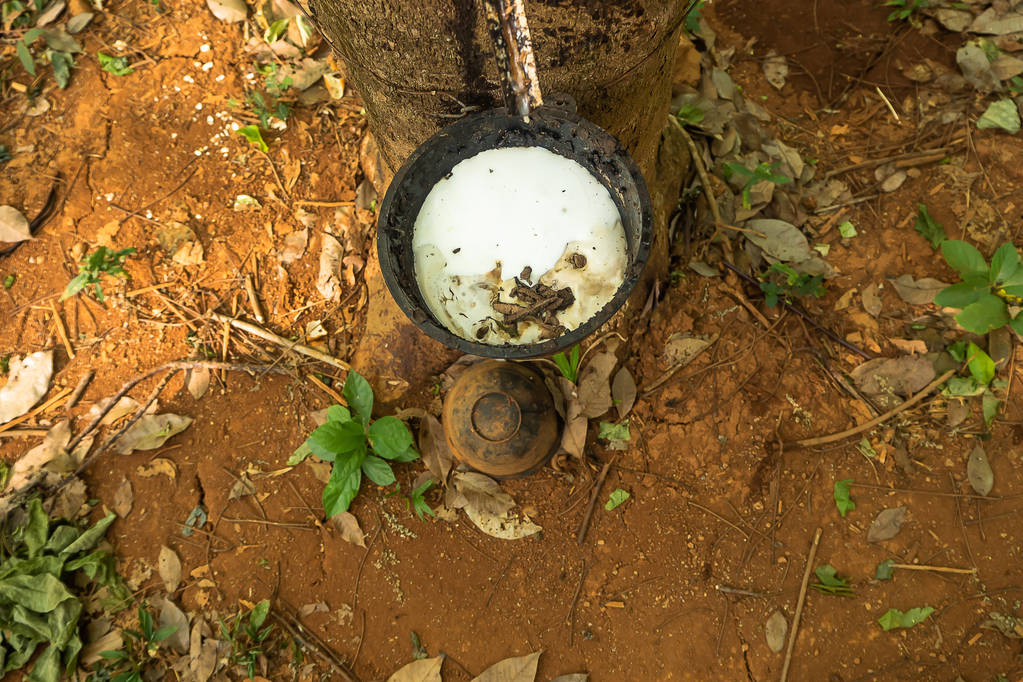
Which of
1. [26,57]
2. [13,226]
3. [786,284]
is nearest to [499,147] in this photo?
[786,284]

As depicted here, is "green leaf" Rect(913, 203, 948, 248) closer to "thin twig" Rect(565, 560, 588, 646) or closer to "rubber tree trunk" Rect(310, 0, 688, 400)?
"rubber tree trunk" Rect(310, 0, 688, 400)

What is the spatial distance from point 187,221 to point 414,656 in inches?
77.6

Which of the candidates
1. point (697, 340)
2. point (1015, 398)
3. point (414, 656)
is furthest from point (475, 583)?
point (1015, 398)

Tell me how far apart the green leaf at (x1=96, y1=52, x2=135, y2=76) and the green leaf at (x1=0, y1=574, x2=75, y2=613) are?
7.27 feet

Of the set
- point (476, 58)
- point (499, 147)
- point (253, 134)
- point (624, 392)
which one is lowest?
point (624, 392)

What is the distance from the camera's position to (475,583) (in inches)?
87.4

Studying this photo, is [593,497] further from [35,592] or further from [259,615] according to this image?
[35,592]

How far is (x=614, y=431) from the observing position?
2348 mm

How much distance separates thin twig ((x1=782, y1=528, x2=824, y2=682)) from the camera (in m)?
2.06

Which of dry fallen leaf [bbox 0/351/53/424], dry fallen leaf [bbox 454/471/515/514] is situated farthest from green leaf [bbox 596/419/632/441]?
dry fallen leaf [bbox 0/351/53/424]

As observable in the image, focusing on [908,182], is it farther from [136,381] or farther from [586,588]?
[136,381]

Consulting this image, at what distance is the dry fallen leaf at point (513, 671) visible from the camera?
6.84ft

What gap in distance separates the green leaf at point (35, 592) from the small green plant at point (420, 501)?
123 centimetres

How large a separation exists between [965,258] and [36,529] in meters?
3.52
